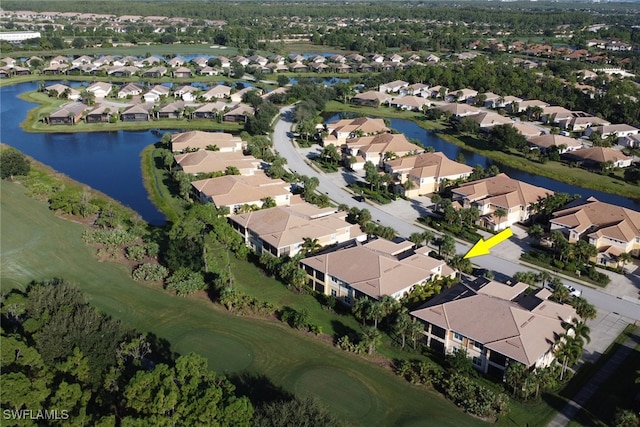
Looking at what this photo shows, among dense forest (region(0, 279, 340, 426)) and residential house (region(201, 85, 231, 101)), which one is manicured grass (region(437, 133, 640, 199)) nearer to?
residential house (region(201, 85, 231, 101))

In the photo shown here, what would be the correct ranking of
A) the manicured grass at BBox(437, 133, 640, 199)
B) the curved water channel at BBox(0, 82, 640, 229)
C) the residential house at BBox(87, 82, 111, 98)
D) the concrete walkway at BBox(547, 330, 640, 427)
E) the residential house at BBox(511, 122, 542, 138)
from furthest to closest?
the residential house at BBox(87, 82, 111, 98) < the residential house at BBox(511, 122, 542, 138) < the manicured grass at BBox(437, 133, 640, 199) < the curved water channel at BBox(0, 82, 640, 229) < the concrete walkway at BBox(547, 330, 640, 427)

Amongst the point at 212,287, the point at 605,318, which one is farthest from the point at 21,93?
the point at 605,318

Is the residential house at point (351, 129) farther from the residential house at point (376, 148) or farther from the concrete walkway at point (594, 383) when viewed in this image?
the concrete walkway at point (594, 383)

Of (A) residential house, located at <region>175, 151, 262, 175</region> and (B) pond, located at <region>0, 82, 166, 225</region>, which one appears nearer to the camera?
(B) pond, located at <region>0, 82, 166, 225</region>

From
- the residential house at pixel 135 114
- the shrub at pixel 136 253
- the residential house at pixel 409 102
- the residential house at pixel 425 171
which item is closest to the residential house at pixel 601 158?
Answer: the residential house at pixel 425 171

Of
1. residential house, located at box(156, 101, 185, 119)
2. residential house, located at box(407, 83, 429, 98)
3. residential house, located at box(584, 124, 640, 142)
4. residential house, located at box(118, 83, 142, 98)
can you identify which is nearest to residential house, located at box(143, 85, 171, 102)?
residential house, located at box(118, 83, 142, 98)

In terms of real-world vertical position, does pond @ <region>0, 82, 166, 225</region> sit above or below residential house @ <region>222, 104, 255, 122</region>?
below

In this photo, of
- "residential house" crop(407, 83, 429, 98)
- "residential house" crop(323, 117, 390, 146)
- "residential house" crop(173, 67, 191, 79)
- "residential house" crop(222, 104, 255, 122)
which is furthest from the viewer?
"residential house" crop(173, 67, 191, 79)

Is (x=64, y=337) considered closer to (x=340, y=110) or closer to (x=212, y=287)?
(x=212, y=287)
